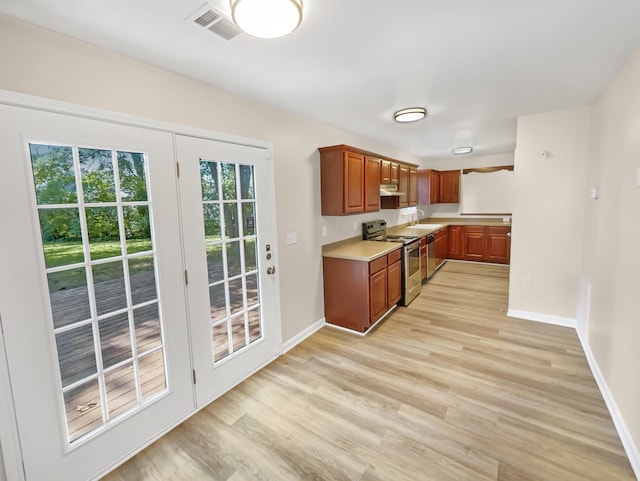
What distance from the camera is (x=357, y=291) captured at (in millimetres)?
3303

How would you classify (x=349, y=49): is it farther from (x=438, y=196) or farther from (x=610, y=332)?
(x=438, y=196)

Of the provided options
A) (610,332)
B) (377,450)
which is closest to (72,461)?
(377,450)

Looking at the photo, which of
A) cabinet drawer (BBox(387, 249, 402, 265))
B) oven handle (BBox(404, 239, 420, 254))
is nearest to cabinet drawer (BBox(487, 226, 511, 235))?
oven handle (BBox(404, 239, 420, 254))

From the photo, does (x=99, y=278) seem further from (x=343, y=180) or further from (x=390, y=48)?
(x=343, y=180)

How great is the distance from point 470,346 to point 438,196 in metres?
4.49

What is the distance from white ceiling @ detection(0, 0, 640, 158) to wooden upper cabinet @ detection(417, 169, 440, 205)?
3494 mm

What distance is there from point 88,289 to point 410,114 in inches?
122

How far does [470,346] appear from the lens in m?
3.01

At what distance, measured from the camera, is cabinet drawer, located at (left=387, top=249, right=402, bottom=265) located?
3703 millimetres

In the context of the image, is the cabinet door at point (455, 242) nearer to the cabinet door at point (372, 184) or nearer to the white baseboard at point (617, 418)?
the cabinet door at point (372, 184)

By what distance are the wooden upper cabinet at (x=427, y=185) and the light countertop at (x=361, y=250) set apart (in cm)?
298

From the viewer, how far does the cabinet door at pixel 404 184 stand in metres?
4.71

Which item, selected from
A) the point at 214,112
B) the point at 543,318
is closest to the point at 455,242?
the point at 543,318

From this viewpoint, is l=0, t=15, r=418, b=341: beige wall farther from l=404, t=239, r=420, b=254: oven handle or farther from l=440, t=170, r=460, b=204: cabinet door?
l=440, t=170, r=460, b=204: cabinet door
